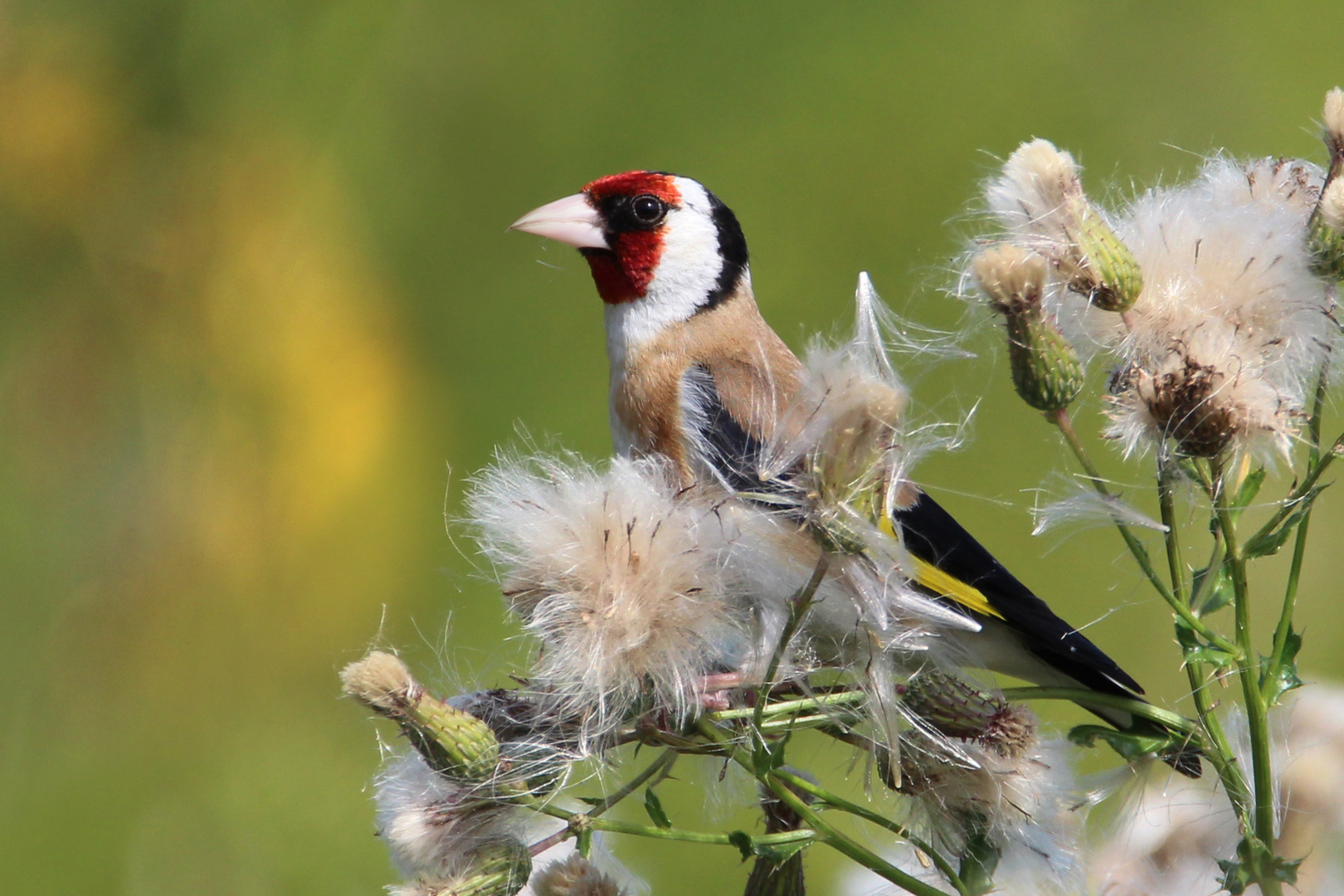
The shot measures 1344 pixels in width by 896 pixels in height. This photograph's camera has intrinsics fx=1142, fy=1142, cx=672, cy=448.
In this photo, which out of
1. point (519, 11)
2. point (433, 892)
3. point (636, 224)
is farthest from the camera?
point (519, 11)

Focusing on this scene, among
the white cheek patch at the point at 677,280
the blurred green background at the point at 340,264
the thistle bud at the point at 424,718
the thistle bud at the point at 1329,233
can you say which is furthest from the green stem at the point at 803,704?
the blurred green background at the point at 340,264

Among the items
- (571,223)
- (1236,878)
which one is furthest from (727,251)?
(1236,878)

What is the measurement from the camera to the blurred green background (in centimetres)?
233

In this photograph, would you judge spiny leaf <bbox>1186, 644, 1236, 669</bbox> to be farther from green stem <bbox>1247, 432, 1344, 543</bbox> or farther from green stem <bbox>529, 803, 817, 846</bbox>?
green stem <bbox>529, 803, 817, 846</bbox>

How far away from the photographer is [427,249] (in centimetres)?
247

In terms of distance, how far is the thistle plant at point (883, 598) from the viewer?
57cm

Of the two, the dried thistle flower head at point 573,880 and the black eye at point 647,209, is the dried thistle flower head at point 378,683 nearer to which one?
the dried thistle flower head at point 573,880

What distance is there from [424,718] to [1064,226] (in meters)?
0.45

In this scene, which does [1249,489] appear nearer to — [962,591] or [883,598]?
[883,598]

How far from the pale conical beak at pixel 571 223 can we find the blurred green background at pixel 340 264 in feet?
3.14

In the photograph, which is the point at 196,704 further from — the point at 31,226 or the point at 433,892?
the point at 433,892

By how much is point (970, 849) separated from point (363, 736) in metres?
1.83

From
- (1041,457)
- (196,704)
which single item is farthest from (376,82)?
(1041,457)

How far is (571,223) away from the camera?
1.25 meters
